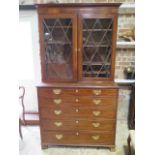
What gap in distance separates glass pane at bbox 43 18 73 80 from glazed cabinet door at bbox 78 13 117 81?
0.14m

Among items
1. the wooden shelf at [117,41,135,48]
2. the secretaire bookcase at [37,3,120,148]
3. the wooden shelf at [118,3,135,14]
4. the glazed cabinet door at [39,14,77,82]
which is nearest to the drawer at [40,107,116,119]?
the secretaire bookcase at [37,3,120,148]

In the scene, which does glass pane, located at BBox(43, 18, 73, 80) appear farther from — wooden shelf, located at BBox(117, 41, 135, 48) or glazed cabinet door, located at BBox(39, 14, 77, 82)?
wooden shelf, located at BBox(117, 41, 135, 48)

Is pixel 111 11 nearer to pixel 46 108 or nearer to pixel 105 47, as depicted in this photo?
pixel 105 47

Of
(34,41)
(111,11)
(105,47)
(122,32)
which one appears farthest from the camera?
(34,41)

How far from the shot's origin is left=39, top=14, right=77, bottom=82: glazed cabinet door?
221cm

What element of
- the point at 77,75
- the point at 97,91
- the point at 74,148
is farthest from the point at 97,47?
the point at 74,148

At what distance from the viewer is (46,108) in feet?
7.77

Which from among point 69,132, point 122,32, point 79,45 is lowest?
point 69,132

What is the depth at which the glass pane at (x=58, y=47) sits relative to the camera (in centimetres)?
224

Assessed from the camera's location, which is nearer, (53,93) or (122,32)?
(53,93)

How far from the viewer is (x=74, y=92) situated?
2.30 m

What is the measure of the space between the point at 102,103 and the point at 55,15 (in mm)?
1118

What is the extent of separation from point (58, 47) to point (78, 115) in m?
0.84
